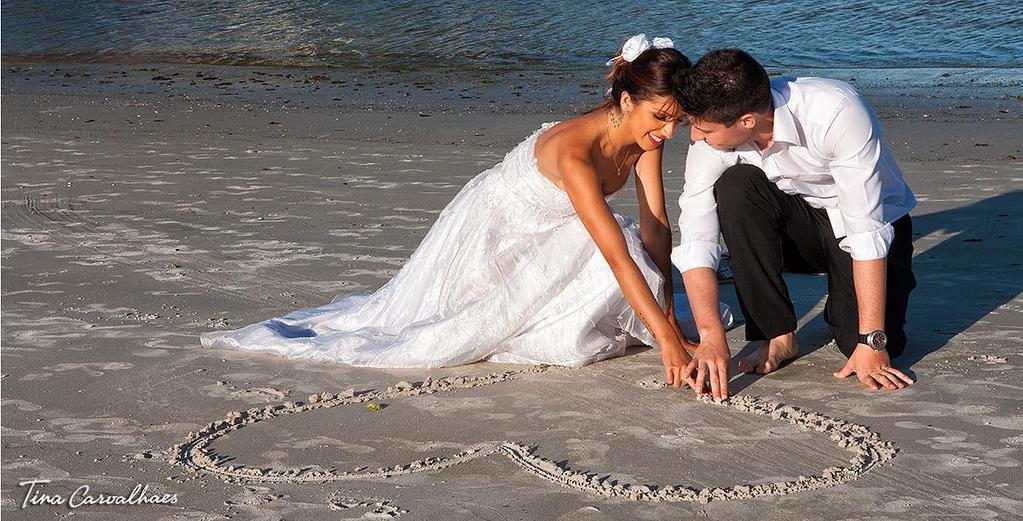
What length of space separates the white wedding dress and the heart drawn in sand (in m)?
0.42

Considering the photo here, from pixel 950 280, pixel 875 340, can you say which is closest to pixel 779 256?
pixel 875 340

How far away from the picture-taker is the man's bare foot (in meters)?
4.38

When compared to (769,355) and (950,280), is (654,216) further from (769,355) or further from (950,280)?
(950,280)

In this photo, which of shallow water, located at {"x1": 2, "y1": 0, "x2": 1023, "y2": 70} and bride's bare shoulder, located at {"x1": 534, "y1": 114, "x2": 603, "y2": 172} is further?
shallow water, located at {"x1": 2, "y1": 0, "x2": 1023, "y2": 70}

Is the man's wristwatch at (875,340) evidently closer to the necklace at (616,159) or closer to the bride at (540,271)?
the bride at (540,271)

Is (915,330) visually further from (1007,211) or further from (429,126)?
(429,126)

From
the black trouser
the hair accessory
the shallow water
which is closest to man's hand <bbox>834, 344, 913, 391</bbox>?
the black trouser

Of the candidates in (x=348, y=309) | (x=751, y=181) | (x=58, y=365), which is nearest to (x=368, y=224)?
(x=348, y=309)

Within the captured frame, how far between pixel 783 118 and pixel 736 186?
361 mm

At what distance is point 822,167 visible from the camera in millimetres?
4203

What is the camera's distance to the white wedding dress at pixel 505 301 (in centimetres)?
454

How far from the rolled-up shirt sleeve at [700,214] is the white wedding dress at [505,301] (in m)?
0.28

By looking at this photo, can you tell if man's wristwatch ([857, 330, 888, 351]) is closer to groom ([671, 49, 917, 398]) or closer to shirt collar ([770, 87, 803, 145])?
groom ([671, 49, 917, 398])

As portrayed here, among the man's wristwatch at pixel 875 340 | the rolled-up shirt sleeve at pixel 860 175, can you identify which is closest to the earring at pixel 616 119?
the rolled-up shirt sleeve at pixel 860 175
